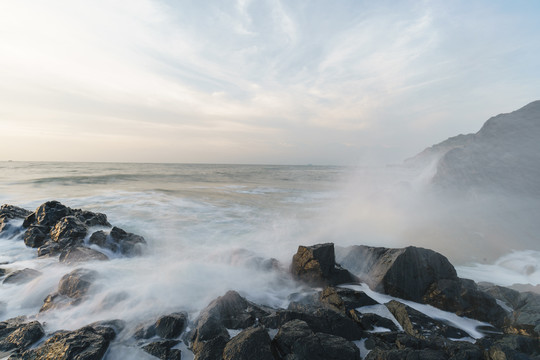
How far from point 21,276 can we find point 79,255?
1099 mm

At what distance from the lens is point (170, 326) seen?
13.0 feet

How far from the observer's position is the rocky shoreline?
321 cm

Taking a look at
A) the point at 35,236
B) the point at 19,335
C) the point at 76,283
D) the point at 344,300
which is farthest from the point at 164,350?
the point at 35,236

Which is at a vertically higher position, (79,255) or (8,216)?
(8,216)

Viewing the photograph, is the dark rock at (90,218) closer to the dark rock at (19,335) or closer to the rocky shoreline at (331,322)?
the rocky shoreline at (331,322)

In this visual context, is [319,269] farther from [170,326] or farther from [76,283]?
[76,283]

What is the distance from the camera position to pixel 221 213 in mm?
13812

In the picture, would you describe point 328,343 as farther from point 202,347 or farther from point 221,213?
point 221,213

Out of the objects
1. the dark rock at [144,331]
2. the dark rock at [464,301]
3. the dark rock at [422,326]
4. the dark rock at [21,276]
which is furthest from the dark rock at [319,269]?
the dark rock at [21,276]

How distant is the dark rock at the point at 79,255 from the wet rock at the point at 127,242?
76cm

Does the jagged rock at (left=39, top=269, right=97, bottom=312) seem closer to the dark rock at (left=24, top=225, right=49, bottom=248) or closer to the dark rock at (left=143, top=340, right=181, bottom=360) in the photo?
the dark rock at (left=143, top=340, right=181, bottom=360)

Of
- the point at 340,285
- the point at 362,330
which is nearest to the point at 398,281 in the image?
the point at 340,285

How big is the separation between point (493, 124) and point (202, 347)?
20.5 metres

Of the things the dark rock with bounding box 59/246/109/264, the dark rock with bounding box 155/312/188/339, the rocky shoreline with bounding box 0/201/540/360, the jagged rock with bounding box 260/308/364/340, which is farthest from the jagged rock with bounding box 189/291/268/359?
the dark rock with bounding box 59/246/109/264
